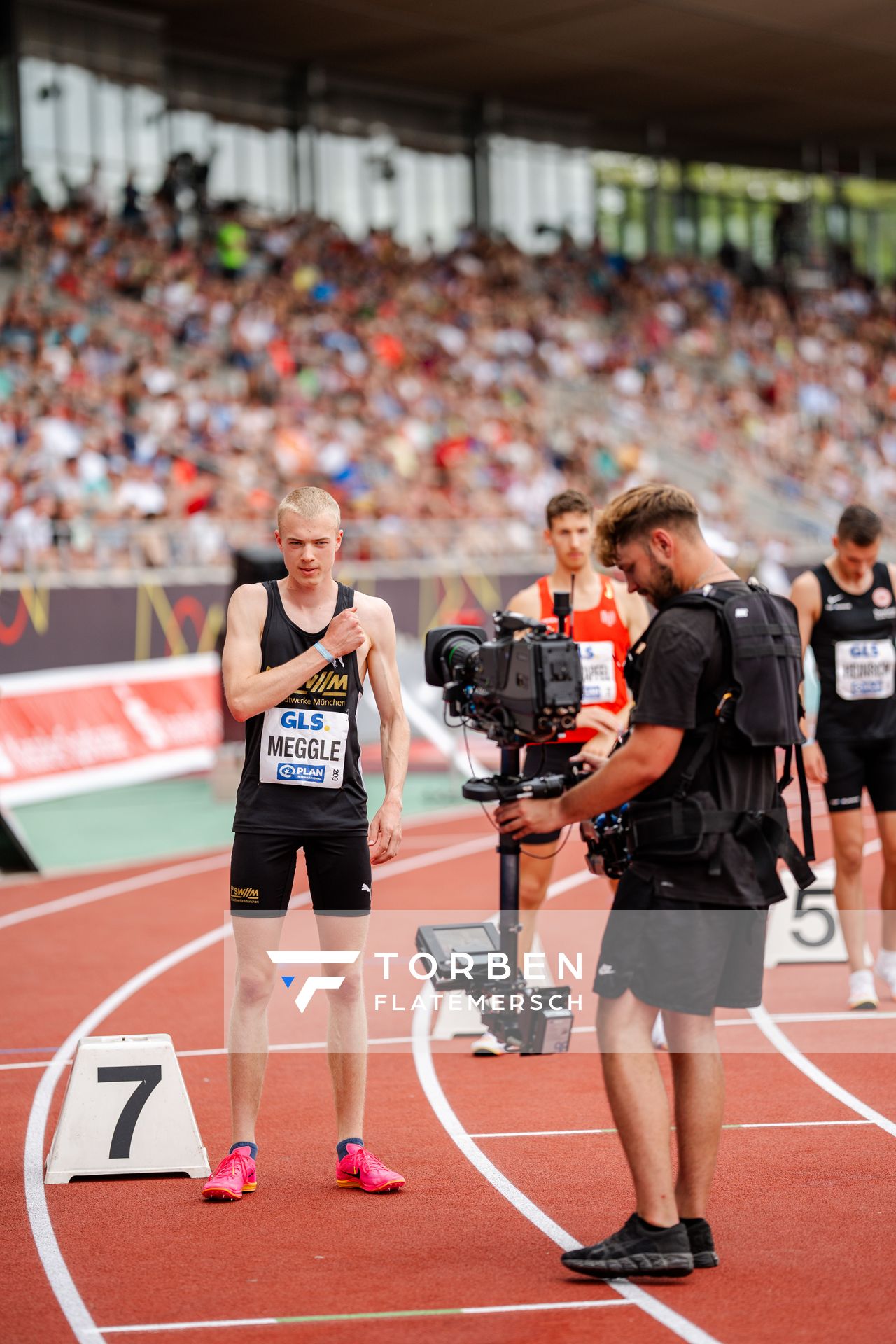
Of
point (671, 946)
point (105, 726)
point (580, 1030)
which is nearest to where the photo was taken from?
point (671, 946)

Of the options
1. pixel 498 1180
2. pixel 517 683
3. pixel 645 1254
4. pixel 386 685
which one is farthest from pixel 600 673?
pixel 645 1254

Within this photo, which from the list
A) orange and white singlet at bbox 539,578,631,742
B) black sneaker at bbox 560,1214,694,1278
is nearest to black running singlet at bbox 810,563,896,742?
orange and white singlet at bbox 539,578,631,742

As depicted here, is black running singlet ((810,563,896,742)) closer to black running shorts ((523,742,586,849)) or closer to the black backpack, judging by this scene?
black running shorts ((523,742,586,849))

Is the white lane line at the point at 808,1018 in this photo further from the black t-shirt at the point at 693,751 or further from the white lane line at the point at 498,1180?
the black t-shirt at the point at 693,751

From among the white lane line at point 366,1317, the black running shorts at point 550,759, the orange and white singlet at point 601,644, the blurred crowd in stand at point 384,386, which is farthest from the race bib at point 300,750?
the blurred crowd in stand at point 384,386

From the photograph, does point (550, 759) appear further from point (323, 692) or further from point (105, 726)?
point (105, 726)

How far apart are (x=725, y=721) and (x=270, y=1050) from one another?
3771 mm

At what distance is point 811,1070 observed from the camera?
716cm

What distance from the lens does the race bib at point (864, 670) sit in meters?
8.12

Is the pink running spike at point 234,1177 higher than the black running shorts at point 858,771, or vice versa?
the black running shorts at point 858,771

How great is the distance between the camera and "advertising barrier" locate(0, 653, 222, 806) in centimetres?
1478

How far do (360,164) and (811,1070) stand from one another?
3001cm

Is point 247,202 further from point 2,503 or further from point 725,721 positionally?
point 725,721

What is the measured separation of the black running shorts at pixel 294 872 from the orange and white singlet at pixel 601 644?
2.21 metres
